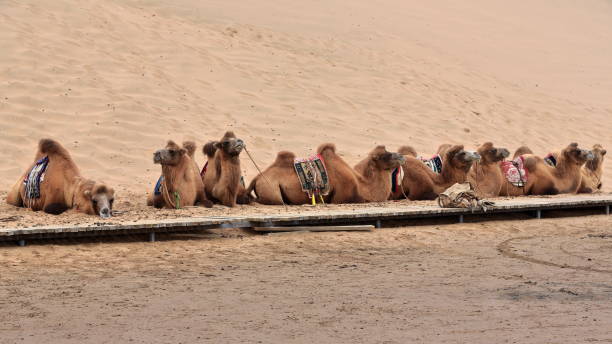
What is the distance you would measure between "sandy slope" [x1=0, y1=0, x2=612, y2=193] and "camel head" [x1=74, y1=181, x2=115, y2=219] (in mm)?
3237

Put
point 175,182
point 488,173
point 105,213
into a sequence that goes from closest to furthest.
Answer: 1. point 105,213
2. point 175,182
3. point 488,173

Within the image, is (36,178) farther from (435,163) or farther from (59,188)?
(435,163)

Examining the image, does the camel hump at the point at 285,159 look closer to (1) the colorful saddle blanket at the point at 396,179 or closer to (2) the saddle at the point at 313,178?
(2) the saddle at the point at 313,178

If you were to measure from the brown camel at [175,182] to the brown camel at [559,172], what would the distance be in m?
5.22

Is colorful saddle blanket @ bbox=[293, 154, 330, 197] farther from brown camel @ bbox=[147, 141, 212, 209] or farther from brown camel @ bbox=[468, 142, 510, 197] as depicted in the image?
brown camel @ bbox=[468, 142, 510, 197]

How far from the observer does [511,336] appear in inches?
227

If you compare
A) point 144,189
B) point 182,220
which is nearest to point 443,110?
point 144,189

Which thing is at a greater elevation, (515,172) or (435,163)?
(435,163)

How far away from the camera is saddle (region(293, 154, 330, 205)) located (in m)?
12.2

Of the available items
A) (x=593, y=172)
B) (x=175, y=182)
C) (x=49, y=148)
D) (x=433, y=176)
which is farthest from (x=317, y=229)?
(x=593, y=172)

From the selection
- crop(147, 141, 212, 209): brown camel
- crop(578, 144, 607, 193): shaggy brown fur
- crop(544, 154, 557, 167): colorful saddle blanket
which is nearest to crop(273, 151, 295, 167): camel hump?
crop(147, 141, 212, 209): brown camel

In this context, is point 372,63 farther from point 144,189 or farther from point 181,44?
point 144,189

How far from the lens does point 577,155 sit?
47.8 ft

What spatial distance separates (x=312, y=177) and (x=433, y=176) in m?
1.96
